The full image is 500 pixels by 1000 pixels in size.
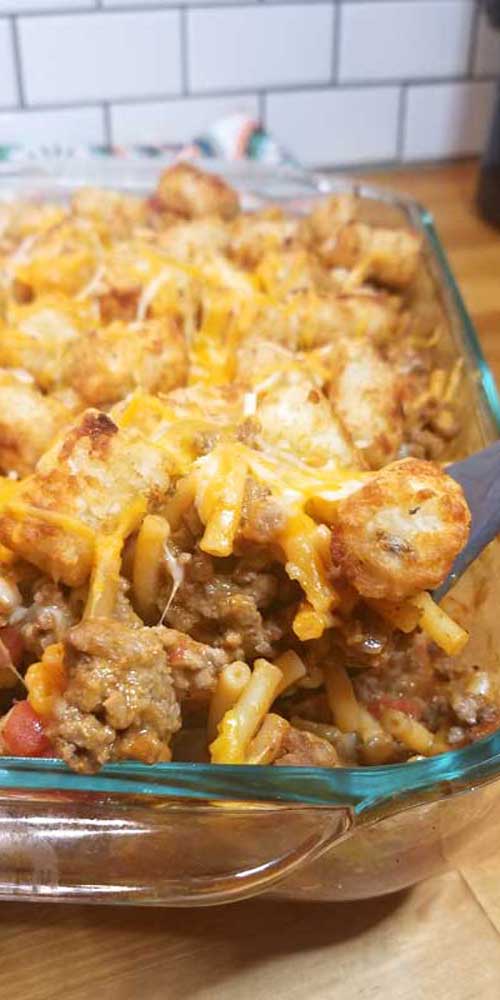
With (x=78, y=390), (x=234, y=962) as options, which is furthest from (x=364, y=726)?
(x=78, y=390)

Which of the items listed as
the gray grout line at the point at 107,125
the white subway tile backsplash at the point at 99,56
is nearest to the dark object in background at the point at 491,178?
the white subway tile backsplash at the point at 99,56

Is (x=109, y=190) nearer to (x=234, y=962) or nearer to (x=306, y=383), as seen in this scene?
(x=306, y=383)

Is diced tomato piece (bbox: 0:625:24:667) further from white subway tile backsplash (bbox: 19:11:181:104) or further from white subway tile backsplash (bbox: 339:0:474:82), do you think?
white subway tile backsplash (bbox: 339:0:474:82)

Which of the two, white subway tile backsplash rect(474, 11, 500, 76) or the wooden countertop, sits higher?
white subway tile backsplash rect(474, 11, 500, 76)

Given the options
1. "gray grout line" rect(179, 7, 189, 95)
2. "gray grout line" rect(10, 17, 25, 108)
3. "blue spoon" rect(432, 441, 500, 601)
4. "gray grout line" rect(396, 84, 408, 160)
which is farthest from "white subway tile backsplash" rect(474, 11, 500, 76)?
"blue spoon" rect(432, 441, 500, 601)

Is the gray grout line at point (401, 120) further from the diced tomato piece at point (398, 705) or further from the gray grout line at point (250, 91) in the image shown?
the diced tomato piece at point (398, 705)
